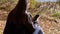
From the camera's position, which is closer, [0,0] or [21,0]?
[21,0]

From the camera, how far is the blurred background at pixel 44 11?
278 centimetres

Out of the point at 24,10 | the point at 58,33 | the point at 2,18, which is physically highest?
the point at 24,10

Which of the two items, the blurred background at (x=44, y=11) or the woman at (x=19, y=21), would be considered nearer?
the woman at (x=19, y=21)

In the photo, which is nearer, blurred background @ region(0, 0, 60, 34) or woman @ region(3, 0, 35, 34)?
woman @ region(3, 0, 35, 34)

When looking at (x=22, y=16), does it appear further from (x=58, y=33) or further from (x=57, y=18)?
(x=57, y=18)

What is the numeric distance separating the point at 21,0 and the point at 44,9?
2.41 metres

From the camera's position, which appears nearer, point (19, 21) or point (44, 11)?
point (19, 21)

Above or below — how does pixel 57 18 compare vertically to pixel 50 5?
below

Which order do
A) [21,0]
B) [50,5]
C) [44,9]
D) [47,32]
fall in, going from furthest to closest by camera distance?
[50,5] → [44,9] → [47,32] → [21,0]

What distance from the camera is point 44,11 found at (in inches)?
126

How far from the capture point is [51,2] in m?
3.43

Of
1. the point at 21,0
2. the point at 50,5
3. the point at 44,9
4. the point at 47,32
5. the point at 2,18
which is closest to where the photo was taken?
the point at 21,0

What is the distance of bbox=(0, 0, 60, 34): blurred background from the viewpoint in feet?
9.11

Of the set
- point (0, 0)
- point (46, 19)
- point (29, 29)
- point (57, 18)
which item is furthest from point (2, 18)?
point (29, 29)
